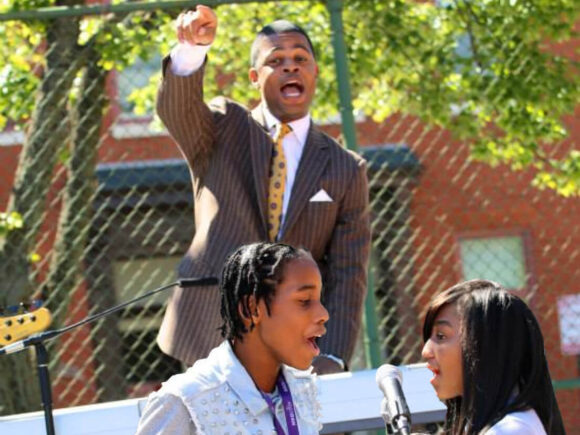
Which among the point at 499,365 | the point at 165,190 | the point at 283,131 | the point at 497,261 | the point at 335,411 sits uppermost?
the point at 283,131

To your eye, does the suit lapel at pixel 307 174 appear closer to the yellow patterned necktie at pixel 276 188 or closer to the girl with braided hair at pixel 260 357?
the yellow patterned necktie at pixel 276 188

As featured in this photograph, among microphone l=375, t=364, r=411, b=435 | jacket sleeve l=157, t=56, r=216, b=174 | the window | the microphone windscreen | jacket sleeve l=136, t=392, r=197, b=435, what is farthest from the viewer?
the window

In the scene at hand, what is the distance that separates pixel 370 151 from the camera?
9.70 meters

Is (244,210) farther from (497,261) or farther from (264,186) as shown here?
(497,261)

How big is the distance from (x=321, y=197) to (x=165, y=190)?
12.1 feet

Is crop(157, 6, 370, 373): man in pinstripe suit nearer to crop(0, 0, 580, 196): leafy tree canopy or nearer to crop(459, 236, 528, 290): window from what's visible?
crop(0, 0, 580, 196): leafy tree canopy

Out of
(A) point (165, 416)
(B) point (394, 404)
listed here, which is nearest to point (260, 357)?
(A) point (165, 416)

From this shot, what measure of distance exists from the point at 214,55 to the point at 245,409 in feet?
19.4

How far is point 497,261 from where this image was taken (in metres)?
10.1

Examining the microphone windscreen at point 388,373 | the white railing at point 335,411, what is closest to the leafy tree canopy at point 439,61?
the white railing at point 335,411

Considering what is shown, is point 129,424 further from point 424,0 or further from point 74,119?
point 424,0

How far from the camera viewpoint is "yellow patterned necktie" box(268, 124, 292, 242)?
428 cm

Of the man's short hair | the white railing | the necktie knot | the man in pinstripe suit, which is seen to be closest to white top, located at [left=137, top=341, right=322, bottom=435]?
the white railing

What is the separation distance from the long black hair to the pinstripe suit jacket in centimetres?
115
